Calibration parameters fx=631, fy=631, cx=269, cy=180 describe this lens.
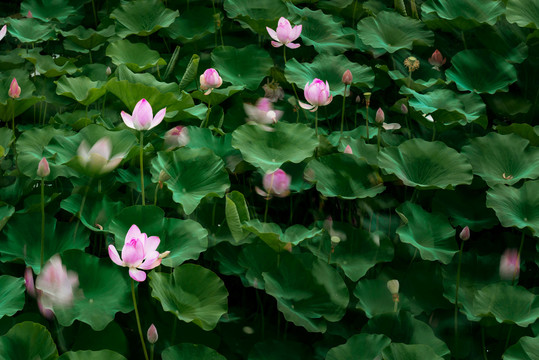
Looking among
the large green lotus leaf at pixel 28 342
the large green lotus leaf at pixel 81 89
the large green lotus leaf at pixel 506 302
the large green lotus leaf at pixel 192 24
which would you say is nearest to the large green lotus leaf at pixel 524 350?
the large green lotus leaf at pixel 506 302

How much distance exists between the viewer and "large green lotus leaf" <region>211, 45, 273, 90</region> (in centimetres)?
193

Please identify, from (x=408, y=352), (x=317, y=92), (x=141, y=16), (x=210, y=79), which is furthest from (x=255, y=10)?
(x=408, y=352)

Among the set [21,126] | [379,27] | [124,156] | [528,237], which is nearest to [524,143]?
[528,237]

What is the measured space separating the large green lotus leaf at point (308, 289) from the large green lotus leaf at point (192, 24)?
1.02 m

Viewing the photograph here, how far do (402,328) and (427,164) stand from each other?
46cm

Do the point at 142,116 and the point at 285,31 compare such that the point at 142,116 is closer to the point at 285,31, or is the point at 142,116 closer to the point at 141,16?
the point at 285,31

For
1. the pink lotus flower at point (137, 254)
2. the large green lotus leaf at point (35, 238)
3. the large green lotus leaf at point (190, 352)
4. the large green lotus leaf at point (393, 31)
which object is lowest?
the large green lotus leaf at point (35, 238)

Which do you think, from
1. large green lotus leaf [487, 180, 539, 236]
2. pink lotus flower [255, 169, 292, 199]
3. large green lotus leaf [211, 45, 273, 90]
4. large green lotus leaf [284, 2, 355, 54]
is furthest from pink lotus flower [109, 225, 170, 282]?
large green lotus leaf [284, 2, 355, 54]

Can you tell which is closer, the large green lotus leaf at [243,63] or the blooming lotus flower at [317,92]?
the blooming lotus flower at [317,92]

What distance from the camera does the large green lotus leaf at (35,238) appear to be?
1349 millimetres

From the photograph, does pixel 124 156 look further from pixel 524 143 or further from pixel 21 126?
pixel 524 143

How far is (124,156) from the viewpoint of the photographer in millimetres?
1471

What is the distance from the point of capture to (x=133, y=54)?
6.55ft

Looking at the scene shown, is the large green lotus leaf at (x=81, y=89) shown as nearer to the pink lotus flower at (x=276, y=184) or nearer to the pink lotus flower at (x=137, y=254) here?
the pink lotus flower at (x=276, y=184)
